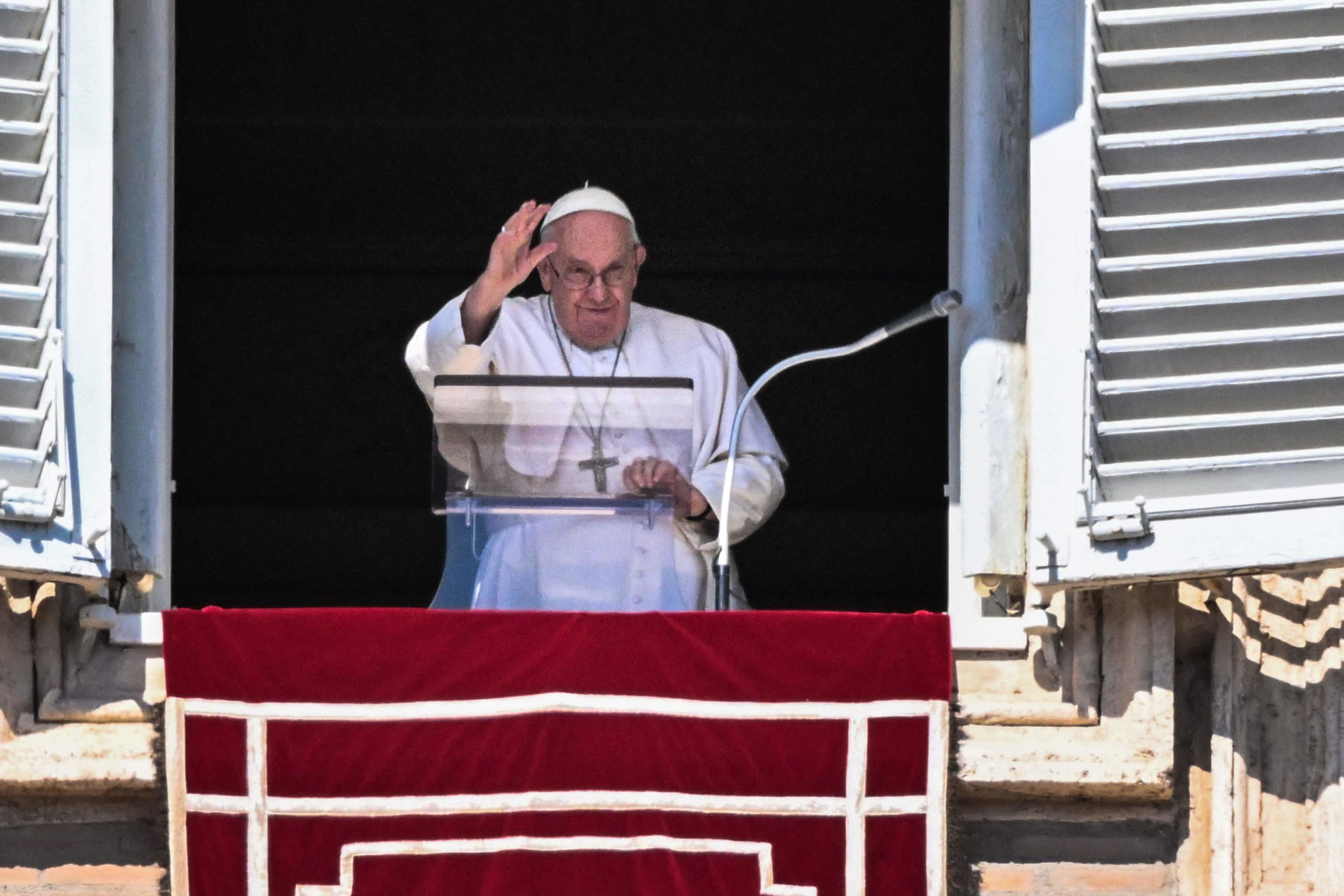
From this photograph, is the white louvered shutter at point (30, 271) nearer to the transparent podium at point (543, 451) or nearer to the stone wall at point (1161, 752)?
the transparent podium at point (543, 451)

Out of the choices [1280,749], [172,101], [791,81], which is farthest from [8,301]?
[791,81]

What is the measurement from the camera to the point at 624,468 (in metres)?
4.43

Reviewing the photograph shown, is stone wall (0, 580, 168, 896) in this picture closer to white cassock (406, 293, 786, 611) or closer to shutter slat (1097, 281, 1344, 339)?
white cassock (406, 293, 786, 611)

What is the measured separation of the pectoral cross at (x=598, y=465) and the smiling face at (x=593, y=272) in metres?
0.77

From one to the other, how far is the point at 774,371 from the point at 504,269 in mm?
614

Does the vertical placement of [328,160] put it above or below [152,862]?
above

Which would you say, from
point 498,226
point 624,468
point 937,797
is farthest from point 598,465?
point 498,226

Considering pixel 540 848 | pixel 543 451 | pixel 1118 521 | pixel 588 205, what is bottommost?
pixel 540 848

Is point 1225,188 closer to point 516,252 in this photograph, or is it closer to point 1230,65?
point 1230,65

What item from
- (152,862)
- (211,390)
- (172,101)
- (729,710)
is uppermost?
(172,101)

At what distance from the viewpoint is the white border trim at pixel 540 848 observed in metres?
4.18

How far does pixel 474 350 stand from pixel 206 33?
218cm

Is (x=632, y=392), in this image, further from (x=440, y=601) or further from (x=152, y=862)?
(x=152, y=862)

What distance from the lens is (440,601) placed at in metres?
4.60
